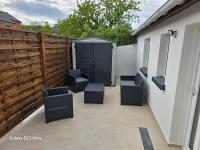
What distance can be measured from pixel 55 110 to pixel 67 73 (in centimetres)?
334

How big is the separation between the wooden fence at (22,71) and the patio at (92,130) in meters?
0.33

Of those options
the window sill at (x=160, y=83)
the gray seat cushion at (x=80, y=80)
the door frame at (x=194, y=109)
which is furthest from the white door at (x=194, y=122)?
the gray seat cushion at (x=80, y=80)

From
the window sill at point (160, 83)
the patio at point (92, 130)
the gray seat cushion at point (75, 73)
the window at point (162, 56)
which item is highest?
the window at point (162, 56)

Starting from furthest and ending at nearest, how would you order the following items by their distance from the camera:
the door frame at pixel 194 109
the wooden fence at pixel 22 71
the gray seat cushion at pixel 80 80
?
1. the gray seat cushion at pixel 80 80
2. the wooden fence at pixel 22 71
3. the door frame at pixel 194 109

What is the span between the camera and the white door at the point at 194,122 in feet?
8.36

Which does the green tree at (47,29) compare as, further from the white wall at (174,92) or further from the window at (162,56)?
the white wall at (174,92)

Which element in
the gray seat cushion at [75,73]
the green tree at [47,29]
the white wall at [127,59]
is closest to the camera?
the gray seat cushion at [75,73]

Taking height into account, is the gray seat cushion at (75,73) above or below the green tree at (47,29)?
below

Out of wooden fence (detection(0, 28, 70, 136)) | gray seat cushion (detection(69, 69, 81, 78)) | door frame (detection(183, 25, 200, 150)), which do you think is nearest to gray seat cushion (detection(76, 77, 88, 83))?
gray seat cushion (detection(69, 69, 81, 78))

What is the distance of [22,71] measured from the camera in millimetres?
3988

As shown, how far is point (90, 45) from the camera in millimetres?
7207

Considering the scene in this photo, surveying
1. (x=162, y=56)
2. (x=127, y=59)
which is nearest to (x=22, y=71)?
(x=162, y=56)

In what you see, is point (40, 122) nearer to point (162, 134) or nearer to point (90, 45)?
point (162, 134)

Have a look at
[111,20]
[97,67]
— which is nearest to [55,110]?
[97,67]
